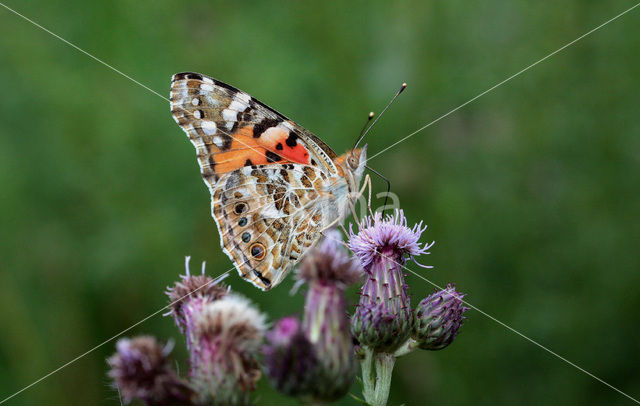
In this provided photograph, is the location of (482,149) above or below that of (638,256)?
above

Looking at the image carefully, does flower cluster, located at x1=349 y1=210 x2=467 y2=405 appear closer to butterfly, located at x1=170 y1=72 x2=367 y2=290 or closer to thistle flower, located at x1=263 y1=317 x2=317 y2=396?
butterfly, located at x1=170 y1=72 x2=367 y2=290

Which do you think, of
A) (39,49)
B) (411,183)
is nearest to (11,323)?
(39,49)

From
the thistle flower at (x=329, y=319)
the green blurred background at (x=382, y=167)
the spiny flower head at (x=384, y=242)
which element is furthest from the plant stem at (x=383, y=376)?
the green blurred background at (x=382, y=167)

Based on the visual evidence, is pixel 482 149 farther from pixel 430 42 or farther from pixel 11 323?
pixel 11 323

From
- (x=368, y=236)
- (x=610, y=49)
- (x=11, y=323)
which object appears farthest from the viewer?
(x=610, y=49)

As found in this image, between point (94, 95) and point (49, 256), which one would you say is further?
point (94, 95)

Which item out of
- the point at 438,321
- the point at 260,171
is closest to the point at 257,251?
the point at 260,171

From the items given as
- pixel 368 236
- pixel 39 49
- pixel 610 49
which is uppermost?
pixel 39 49

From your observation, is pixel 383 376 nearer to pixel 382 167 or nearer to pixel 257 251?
pixel 257 251

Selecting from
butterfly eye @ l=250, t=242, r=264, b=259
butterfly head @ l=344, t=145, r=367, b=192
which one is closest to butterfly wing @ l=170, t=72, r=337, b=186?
butterfly head @ l=344, t=145, r=367, b=192
